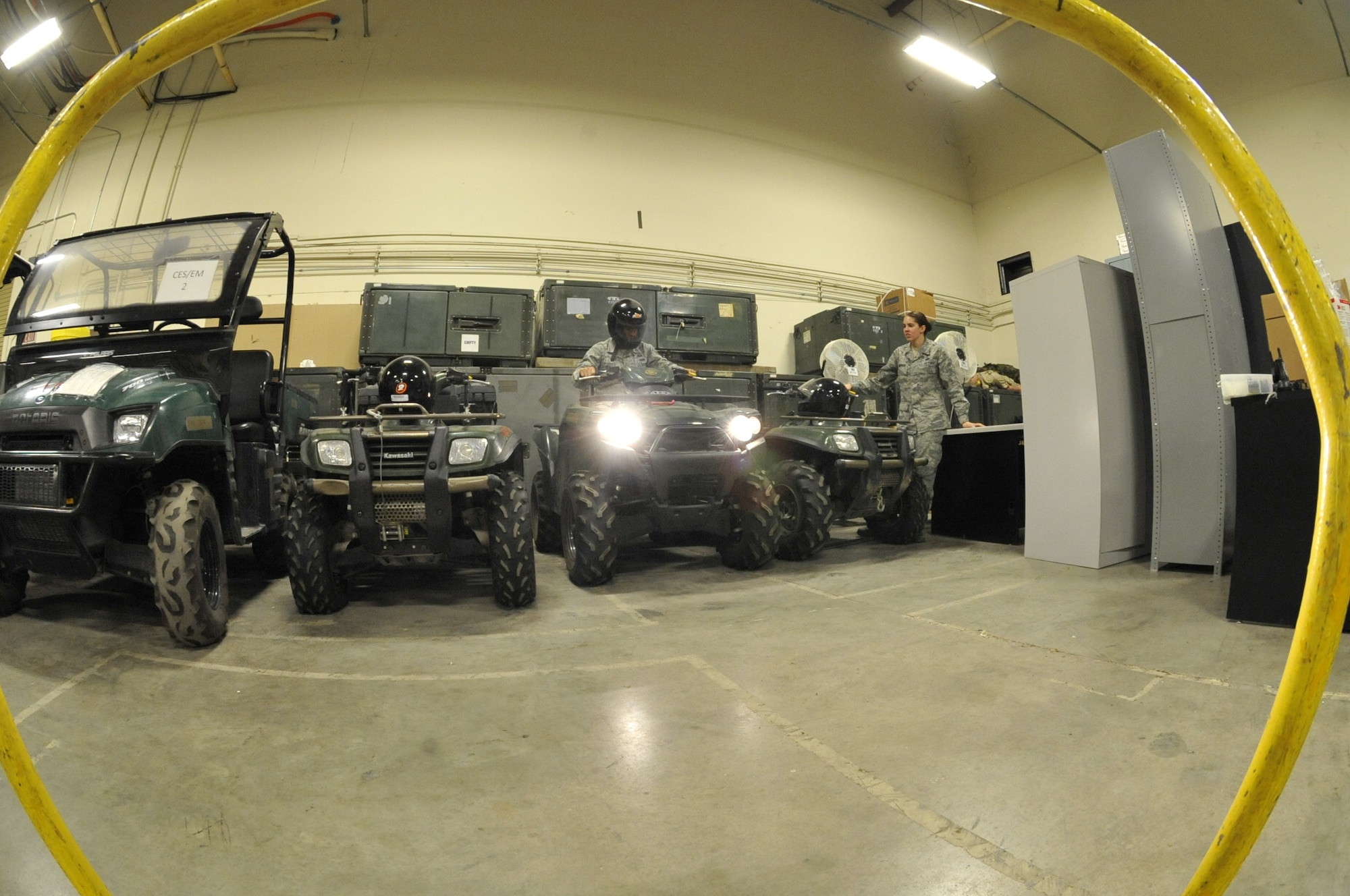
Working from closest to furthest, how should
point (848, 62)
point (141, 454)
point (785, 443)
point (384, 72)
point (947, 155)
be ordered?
point (141, 454) → point (785, 443) → point (384, 72) → point (848, 62) → point (947, 155)

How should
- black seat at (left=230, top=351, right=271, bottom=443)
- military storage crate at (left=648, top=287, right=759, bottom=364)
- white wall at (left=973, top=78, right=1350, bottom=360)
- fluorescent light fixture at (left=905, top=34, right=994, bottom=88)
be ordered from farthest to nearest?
fluorescent light fixture at (left=905, top=34, right=994, bottom=88) < white wall at (left=973, top=78, right=1350, bottom=360) < military storage crate at (left=648, top=287, right=759, bottom=364) < black seat at (left=230, top=351, right=271, bottom=443)

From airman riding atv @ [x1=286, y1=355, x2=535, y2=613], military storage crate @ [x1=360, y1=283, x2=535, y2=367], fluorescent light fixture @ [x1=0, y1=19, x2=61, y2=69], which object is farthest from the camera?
military storage crate @ [x1=360, y1=283, x2=535, y2=367]

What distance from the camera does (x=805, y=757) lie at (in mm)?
1583

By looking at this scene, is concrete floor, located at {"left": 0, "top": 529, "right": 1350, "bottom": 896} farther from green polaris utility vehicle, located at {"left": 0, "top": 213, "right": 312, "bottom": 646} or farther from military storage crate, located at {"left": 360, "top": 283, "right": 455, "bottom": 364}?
military storage crate, located at {"left": 360, "top": 283, "right": 455, "bottom": 364}

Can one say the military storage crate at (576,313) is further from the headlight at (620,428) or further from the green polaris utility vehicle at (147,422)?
the headlight at (620,428)

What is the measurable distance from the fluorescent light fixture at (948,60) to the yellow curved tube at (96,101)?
31.6ft

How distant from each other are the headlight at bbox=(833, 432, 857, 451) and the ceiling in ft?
22.6

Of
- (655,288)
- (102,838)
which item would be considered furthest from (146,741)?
(655,288)

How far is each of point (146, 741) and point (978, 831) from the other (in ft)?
7.40

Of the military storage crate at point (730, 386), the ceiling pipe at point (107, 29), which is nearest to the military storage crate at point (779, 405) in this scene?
the military storage crate at point (730, 386)

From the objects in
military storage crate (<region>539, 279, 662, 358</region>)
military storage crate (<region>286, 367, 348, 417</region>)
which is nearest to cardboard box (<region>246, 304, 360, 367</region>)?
military storage crate (<region>286, 367, 348, 417</region>)

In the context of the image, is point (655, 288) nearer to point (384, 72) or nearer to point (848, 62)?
point (384, 72)

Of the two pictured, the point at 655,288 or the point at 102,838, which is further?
the point at 655,288

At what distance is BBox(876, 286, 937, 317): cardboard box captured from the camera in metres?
9.10
